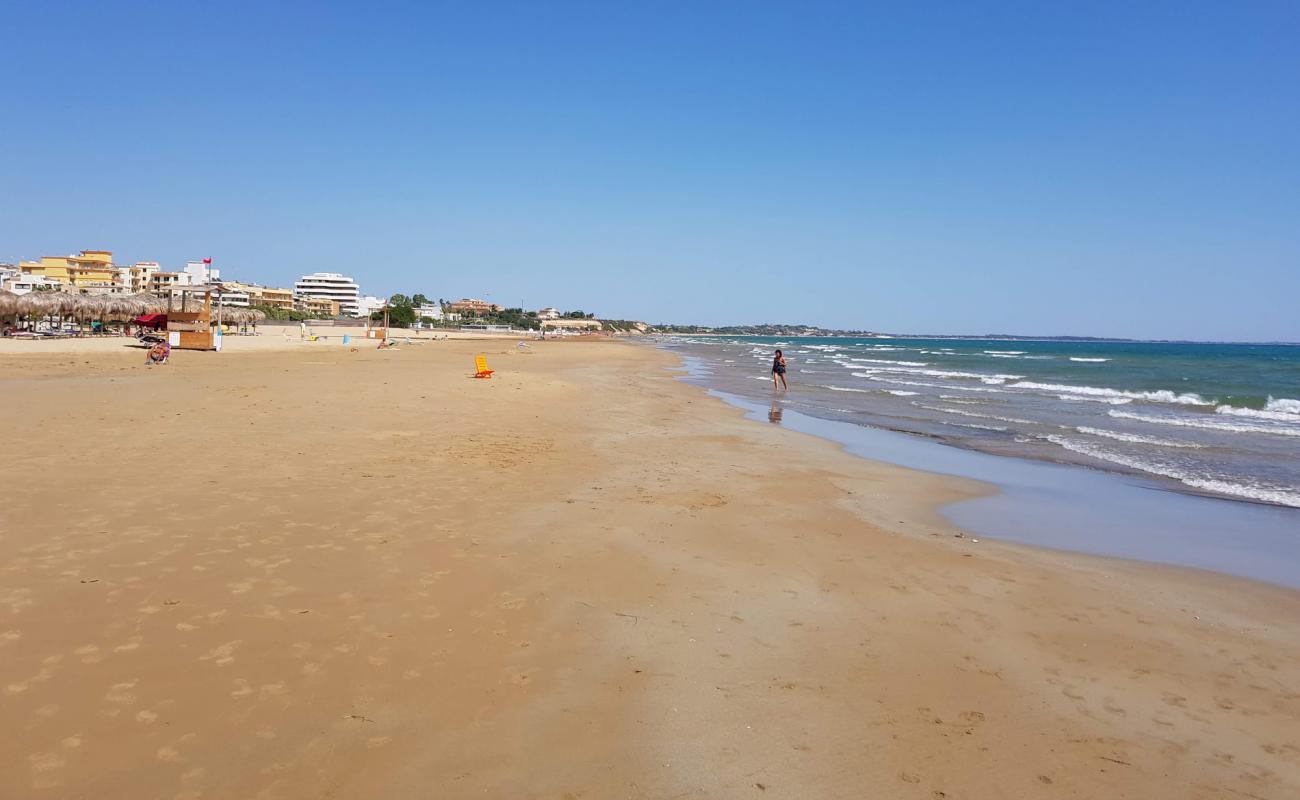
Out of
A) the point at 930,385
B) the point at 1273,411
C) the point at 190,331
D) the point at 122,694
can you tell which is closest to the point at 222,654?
A: the point at 122,694

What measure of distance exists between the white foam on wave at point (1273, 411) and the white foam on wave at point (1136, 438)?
756cm

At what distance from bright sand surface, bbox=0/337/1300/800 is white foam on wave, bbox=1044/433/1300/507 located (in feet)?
16.7

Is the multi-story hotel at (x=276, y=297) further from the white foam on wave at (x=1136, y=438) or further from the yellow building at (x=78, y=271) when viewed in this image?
the white foam on wave at (x=1136, y=438)

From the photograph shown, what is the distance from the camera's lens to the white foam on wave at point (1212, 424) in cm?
1783

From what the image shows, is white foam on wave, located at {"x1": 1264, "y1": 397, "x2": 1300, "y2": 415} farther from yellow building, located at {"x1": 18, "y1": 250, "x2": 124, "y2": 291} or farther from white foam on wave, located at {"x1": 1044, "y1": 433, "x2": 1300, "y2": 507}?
yellow building, located at {"x1": 18, "y1": 250, "x2": 124, "y2": 291}

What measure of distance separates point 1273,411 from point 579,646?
27.7 m

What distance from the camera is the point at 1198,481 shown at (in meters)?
11.2

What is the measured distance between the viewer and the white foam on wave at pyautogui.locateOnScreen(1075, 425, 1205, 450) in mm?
15156

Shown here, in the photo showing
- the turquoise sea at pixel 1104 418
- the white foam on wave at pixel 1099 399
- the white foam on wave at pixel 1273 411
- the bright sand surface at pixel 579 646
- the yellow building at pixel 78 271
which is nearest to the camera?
the bright sand surface at pixel 579 646

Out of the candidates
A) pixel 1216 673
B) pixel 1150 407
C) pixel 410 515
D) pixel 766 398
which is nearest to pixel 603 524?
pixel 410 515

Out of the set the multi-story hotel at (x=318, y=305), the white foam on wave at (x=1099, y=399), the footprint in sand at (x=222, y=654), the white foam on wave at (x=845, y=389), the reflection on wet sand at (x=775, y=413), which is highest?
the multi-story hotel at (x=318, y=305)

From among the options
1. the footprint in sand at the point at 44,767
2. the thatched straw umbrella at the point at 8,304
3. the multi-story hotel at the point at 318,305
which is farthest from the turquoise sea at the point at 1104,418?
the multi-story hotel at the point at 318,305

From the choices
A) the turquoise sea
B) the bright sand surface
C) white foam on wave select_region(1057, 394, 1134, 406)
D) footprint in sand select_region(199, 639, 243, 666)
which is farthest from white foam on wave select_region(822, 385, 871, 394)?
footprint in sand select_region(199, 639, 243, 666)

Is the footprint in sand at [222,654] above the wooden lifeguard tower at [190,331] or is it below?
below
